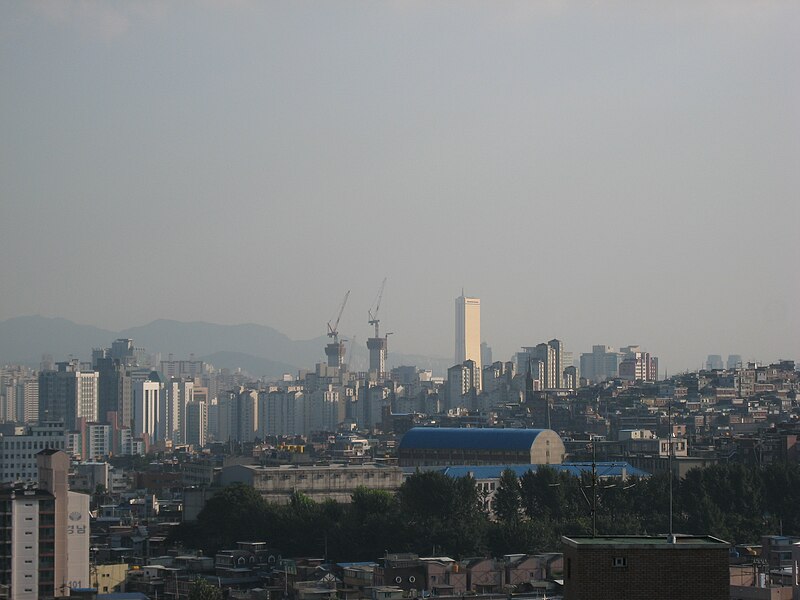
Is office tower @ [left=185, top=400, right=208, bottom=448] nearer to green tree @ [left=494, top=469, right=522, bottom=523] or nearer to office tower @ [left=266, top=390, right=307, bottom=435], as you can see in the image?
office tower @ [left=266, top=390, right=307, bottom=435]

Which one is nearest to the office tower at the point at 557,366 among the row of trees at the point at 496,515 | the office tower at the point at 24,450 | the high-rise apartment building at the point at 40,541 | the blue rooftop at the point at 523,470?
the office tower at the point at 24,450

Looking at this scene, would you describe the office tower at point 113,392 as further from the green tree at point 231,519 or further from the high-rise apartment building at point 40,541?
the high-rise apartment building at point 40,541

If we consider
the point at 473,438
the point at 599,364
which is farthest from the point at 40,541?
the point at 599,364

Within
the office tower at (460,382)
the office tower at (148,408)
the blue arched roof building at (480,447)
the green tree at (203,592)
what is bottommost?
the green tree at (203,592)

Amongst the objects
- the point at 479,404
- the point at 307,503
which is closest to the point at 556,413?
the point at 479,404

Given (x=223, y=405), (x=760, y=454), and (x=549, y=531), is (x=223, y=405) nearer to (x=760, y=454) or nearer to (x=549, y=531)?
(x=760, y=454)

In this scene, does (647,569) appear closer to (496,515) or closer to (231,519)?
(231,519)

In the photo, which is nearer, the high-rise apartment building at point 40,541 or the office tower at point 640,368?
the high-rise apartment building at point 40,541
